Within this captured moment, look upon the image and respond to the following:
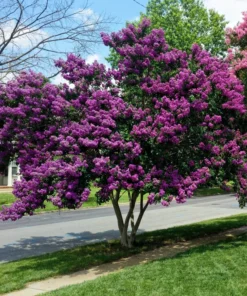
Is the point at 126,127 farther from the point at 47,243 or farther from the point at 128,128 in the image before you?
the point at 47,243

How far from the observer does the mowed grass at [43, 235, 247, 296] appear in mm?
6133

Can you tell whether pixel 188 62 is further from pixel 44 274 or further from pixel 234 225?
pixel 234 225

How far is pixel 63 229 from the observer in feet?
49.7

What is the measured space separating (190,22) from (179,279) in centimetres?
3284

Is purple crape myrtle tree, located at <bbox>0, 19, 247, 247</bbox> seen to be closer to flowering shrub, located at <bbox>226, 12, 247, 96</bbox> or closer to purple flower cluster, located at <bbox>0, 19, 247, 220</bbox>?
purple flower cluster, located at <bbox>0, 19, 247, 220</bbox>

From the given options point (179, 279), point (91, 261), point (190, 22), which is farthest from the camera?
point (190, 22)

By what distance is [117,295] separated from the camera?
6.04 meters

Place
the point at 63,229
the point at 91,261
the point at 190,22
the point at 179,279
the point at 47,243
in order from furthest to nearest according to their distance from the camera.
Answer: the point at 190,22 < the point at 63,229 < the point at 47,243 < the point at 91,261 < the point at 179,279

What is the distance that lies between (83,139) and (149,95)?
1853 millimetres

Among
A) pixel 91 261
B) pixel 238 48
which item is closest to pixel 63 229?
pixel 91 261

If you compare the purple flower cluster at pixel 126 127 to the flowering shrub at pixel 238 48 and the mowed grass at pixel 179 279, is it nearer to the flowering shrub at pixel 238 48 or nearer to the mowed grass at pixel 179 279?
the mowed grass at pixel 179 279

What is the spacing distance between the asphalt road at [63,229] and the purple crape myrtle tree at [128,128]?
114 inches

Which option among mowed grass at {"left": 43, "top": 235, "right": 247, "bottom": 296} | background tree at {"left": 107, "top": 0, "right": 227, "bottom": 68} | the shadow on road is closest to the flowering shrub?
mowed grass at {"left": 43, "top": 235, "right": 247, "bottom": 296}

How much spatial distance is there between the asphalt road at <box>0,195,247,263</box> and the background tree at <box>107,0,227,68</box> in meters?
18.5
